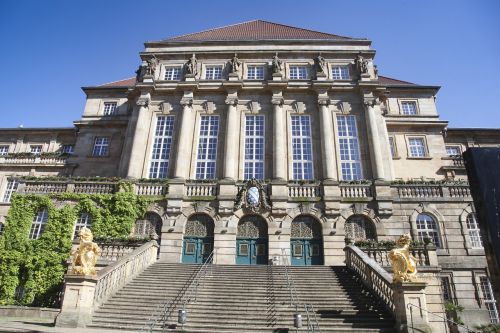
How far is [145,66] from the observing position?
2833cm

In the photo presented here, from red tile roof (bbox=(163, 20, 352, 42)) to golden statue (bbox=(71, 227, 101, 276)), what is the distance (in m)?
21.7

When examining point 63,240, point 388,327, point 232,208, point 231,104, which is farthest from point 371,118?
point 63,240

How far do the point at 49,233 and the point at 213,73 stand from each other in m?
16.7

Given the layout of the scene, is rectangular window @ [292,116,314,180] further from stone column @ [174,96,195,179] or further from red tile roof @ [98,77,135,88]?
red tile roof @ [98,77,135,88]

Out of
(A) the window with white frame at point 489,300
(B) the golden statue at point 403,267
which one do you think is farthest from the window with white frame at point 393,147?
(B) the golden statue at point 403,267

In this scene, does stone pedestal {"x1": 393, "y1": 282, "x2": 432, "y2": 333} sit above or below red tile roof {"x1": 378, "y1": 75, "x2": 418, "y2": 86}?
below

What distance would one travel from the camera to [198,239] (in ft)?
71.7

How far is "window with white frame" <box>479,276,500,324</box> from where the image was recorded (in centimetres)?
1862

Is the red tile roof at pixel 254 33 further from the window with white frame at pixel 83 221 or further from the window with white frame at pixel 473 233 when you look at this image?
the window with white frame at pixel 473 233

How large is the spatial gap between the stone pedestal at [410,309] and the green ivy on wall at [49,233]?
16092 mm

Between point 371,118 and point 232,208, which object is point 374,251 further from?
point 371,118

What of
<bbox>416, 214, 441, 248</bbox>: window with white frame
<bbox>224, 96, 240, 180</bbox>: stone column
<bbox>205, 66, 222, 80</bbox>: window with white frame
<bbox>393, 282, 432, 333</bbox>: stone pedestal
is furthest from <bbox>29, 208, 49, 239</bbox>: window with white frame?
<bbox>416, 214, 441, 248</bbox>: window with white frame

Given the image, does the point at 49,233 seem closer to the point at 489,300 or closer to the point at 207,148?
the point at 207,148

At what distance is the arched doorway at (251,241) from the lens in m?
21.2
